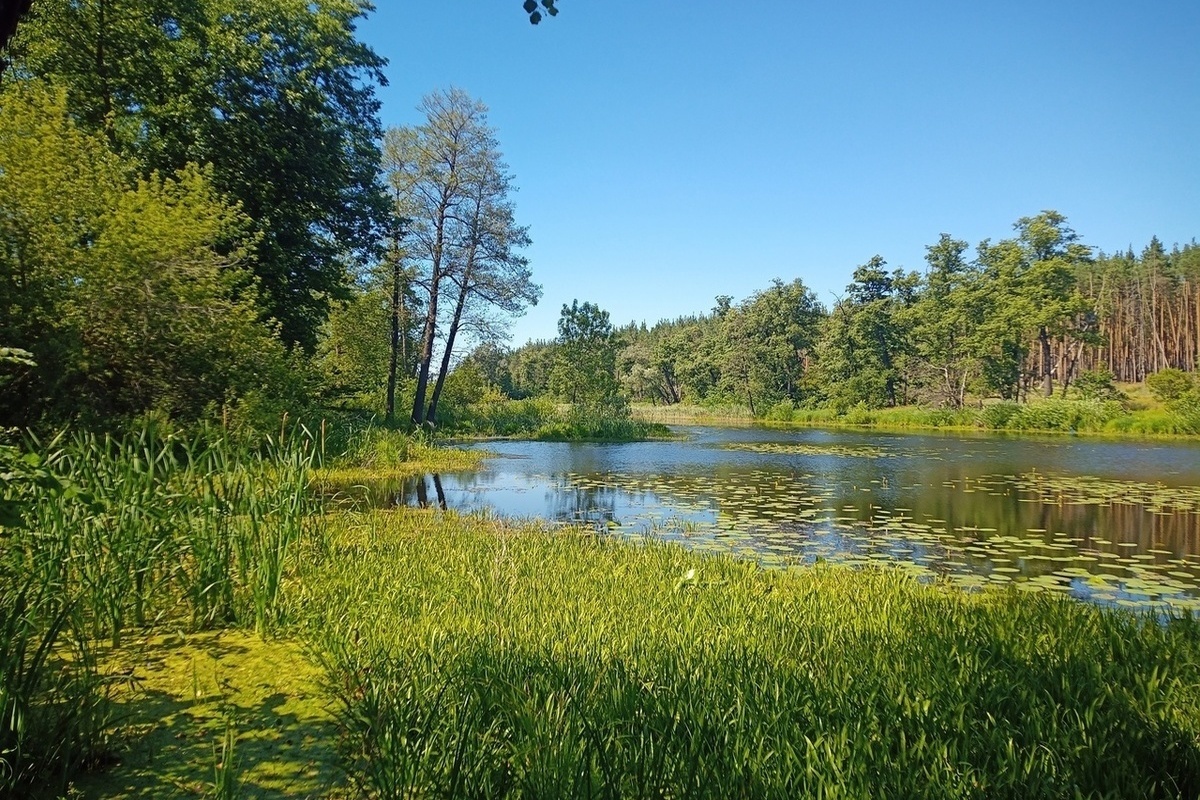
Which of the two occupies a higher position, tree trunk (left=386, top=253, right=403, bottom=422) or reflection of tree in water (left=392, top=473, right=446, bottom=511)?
tree trunk (left=386, top=253, right=403, bottom=422)

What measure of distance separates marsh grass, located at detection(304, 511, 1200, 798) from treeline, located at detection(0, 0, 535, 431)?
2405 mm

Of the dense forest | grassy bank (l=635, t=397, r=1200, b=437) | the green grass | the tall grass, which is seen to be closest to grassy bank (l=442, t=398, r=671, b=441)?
the dense forest

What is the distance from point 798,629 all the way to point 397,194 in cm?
2361

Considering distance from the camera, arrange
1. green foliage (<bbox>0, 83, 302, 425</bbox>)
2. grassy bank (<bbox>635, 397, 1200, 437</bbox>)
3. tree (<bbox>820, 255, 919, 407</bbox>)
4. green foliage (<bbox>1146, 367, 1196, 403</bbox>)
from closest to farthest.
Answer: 1. green foliage (<bbox>0, 83, 302, 425</bbox>)
2. grassy bank (<bbox>635, 397, 1200, 437</bbox>)
3. green foliage (<bbox>1146, 367, 1196, 403</bbox>)
4. tree (<bbox>820, 255, 919, 407</bbox>)

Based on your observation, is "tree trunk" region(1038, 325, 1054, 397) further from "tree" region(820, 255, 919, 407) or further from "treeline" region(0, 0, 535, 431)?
"treeline" region(0, 0, 535, 431)

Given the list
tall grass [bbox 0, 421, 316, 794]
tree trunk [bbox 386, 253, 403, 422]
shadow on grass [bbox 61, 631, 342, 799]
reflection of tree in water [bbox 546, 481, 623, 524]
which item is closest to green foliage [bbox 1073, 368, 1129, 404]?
reflection of tree in water [bbox 546, 481, 623, 524]

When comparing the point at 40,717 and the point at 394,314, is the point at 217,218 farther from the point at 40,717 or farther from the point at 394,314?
the point at 394,314

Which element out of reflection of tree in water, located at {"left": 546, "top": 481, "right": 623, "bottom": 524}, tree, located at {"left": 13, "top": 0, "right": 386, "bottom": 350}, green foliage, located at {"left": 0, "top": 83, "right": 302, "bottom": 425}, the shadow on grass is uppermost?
tree, located at {"left": 13, "top": 0, "right": 386, "bottom": 350}

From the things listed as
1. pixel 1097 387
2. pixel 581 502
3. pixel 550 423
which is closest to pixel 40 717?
pixel 581 502

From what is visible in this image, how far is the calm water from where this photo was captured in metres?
7.91

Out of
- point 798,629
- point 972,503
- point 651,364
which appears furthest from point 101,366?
point 651,364

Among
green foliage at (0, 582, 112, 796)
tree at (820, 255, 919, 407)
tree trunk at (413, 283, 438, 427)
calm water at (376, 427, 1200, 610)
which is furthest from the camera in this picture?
tree at (820, 255, 919, 407)

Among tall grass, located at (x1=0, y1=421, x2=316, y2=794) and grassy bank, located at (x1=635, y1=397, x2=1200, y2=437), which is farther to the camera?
grassy bank, located at (x1=635, y1=397, x2=1200, y2=437)

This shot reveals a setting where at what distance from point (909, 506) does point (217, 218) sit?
14201 mm
